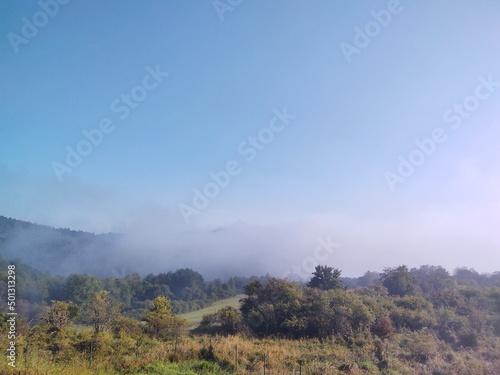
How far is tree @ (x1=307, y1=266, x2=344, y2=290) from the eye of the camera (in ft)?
118

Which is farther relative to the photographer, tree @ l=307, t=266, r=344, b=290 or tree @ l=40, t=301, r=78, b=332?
tree @ l=307, t=266, r=344, b=290

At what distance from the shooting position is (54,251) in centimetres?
11994

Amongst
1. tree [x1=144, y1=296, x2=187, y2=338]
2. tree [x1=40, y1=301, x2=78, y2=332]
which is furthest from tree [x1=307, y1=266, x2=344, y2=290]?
tree [x1=40, y1=301, x2=78, y2=332]

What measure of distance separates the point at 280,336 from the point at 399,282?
25.7m

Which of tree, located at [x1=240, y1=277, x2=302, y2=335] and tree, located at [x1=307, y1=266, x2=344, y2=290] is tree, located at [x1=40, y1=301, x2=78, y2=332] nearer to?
tree, located at [x1=240, y1=277, x2=302, y2=335]

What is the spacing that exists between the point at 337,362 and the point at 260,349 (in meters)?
3.67

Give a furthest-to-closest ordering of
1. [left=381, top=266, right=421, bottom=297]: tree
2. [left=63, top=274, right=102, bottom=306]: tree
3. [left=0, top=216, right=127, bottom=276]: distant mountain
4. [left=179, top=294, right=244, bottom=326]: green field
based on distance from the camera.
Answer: [left=0, top=216, right=127, bottom=276]: distant mountain, [left=63, top=274, right=102, bottom=306]: tree, [left=381, top=266, right=421, bottom=297]: tree, [left=179, top=294, right=244, bottom=326]: green field

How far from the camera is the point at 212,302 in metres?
69.0

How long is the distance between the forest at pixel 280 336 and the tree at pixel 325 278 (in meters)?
0.11

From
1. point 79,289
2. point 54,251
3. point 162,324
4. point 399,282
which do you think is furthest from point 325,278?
point 54,251

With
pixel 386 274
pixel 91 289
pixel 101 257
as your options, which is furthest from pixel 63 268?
pixel 386 274

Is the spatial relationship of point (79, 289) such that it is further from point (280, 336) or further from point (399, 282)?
point (399, 282)

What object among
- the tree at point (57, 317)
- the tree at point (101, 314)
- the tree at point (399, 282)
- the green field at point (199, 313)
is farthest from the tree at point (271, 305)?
the tree at point (399, 282)

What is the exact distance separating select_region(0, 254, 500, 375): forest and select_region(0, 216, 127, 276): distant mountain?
83.5 m
